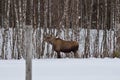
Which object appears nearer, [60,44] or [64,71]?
[64,71]

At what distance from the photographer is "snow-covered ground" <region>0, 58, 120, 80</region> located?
523 centimetres

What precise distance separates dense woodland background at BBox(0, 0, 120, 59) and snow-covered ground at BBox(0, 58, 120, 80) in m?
1.79

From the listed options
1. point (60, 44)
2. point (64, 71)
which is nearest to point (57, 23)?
point (60, 44)

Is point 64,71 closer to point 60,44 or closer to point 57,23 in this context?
point 60,44

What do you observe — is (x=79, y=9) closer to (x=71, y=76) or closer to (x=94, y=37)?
(x=94, y=37)

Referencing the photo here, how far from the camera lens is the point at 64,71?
5.49m

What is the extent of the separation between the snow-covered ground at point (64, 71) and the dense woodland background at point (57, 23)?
1.79m

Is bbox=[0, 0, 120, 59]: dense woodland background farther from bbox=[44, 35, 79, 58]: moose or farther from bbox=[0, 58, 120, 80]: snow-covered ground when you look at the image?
bbox=[0, 58, 120, 80]: snow-covered ground

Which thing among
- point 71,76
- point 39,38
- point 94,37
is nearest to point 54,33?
point 39,38

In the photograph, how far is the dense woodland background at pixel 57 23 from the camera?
7559 mm

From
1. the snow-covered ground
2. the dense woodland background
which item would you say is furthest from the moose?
the snow-covered ground

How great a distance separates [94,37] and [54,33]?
3.32ft

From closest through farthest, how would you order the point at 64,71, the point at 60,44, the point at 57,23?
the point at 64,71 < the point at 60,44 < the point at 57,23

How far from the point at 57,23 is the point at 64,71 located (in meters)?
2.49
